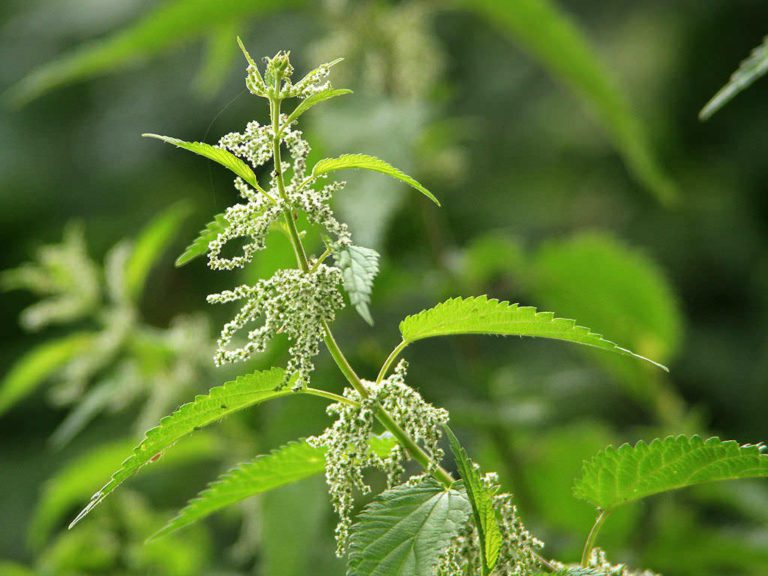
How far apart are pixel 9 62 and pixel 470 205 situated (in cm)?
181

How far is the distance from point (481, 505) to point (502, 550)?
0.05m

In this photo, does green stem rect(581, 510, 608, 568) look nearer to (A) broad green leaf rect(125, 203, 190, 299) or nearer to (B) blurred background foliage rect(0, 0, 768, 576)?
(B) blurred background foliage rect(0, 0, 768, 576)

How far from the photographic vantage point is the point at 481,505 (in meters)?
0.54

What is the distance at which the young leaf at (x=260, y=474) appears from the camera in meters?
0.61

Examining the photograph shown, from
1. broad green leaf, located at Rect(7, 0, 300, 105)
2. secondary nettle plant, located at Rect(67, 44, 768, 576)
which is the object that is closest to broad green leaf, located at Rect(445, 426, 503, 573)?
secondary nettle plant, located at Rect(67, 44, 768, 576)

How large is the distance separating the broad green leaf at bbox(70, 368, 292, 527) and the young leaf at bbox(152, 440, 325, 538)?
0.04m

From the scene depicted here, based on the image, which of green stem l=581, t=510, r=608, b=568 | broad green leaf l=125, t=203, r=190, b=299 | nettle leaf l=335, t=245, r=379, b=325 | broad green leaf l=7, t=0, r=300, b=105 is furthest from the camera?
broad green leaf l=7, t=0, r=300, b=105

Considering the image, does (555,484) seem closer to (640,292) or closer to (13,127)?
(640,292)

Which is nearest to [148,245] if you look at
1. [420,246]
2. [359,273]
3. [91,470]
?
[91,470]

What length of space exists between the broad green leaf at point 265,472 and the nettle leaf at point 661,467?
14cm

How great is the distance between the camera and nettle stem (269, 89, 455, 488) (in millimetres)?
554

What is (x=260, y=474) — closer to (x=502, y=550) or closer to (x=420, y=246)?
(x=502, y=550)

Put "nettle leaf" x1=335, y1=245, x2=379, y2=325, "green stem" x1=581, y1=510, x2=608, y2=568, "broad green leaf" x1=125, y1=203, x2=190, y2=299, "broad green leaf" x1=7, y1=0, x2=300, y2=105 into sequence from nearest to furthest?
1. "nettle leaf" x1=335, y1=245, x2=379, y2=325
2. "green stem" x1=581, y1=510, x2=608, y2=568
3. "broad green leaf" x1=125, y1=203, x2=190, y2=299
4. "broad green leaf" x1=7, y1=0, x2=300, y2=105

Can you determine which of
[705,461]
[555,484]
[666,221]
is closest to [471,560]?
[705,461]
